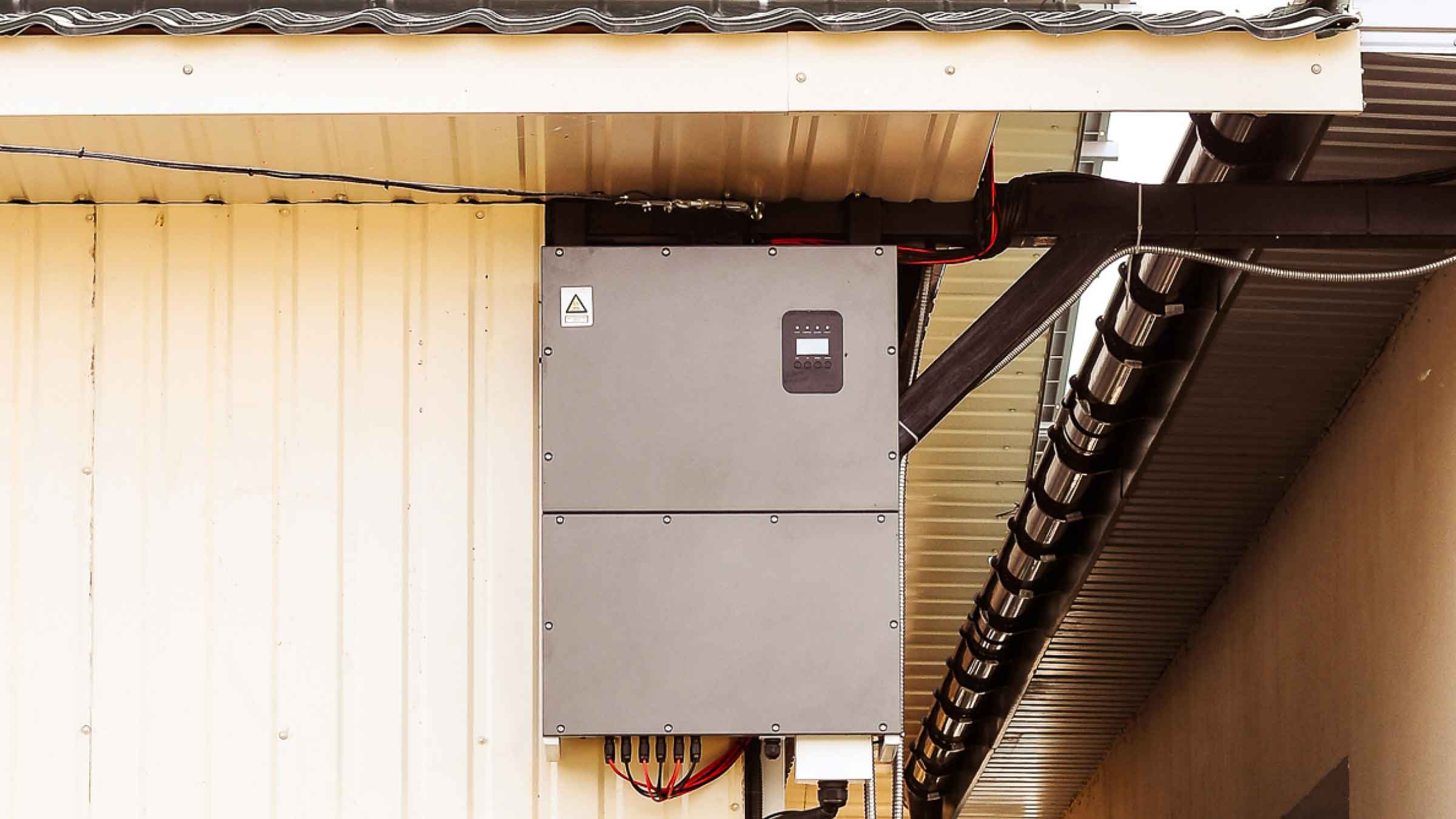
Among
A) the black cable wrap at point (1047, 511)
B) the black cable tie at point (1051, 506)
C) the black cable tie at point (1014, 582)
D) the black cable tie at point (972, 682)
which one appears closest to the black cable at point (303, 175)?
the black cable wrap at point (1047, 511)

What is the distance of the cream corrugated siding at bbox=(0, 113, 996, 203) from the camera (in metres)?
3.83

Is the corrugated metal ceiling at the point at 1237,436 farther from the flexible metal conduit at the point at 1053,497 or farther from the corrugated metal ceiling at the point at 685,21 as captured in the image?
the corrugated metal ceiling at the point at 685,21

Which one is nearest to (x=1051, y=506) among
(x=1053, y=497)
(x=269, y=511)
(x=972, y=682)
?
(x=1053, y=497)

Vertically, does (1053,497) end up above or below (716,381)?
above

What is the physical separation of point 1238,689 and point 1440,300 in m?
2.67

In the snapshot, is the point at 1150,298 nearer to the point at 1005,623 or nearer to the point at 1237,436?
the point at 1237,436

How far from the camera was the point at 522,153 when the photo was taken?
401 centimetres

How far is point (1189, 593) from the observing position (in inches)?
287

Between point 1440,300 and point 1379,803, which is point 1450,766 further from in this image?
point 1440,300

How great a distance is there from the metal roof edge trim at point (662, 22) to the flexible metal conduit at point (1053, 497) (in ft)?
3.24

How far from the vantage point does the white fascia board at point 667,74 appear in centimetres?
357

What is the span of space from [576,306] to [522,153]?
0.38 metres

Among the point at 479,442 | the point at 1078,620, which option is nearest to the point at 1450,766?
the point at 1078,620

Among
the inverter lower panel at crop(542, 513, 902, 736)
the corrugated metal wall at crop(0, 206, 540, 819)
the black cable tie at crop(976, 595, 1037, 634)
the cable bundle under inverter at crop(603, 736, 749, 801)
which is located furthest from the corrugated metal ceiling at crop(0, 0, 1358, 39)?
the black cable tie at crop(976, 595, 1037, 634)
